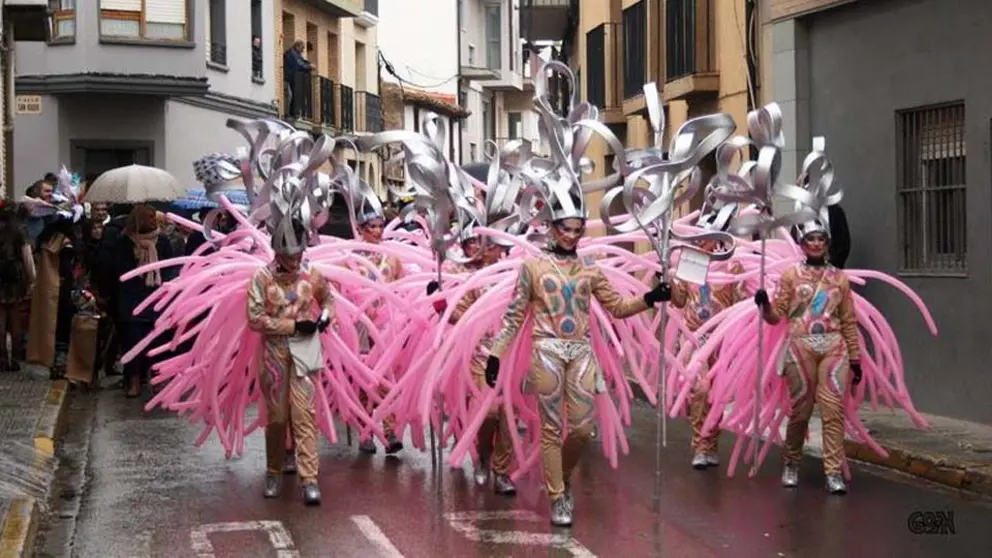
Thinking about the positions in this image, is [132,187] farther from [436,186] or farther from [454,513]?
[454,513]

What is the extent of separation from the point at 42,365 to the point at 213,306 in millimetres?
7220

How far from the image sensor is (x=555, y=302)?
10.4m

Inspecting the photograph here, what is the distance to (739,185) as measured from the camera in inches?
468

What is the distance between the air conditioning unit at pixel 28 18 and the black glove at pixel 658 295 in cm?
1427

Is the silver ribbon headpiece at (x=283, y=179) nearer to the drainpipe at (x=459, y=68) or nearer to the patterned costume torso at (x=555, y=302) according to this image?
the patterned costume torso at (x=555, y=302)

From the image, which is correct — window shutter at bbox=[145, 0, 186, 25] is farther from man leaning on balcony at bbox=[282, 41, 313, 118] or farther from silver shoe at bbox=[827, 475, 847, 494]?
silver shoe at bbox=[827, 475, 847, 494]

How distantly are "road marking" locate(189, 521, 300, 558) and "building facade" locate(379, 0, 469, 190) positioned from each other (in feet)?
141

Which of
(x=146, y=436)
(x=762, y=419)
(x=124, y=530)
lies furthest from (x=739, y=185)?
(x=146, y=436)

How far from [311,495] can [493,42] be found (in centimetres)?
5682

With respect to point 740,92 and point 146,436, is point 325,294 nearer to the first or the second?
point 146,436

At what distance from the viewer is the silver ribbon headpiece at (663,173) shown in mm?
10641

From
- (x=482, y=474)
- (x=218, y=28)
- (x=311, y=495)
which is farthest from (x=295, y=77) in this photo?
(x=311, y=495)

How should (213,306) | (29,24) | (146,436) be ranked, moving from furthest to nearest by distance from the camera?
1. (29,24)
2. (146,436)
3. (213,306)

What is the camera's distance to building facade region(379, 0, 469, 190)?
54.7 metres
